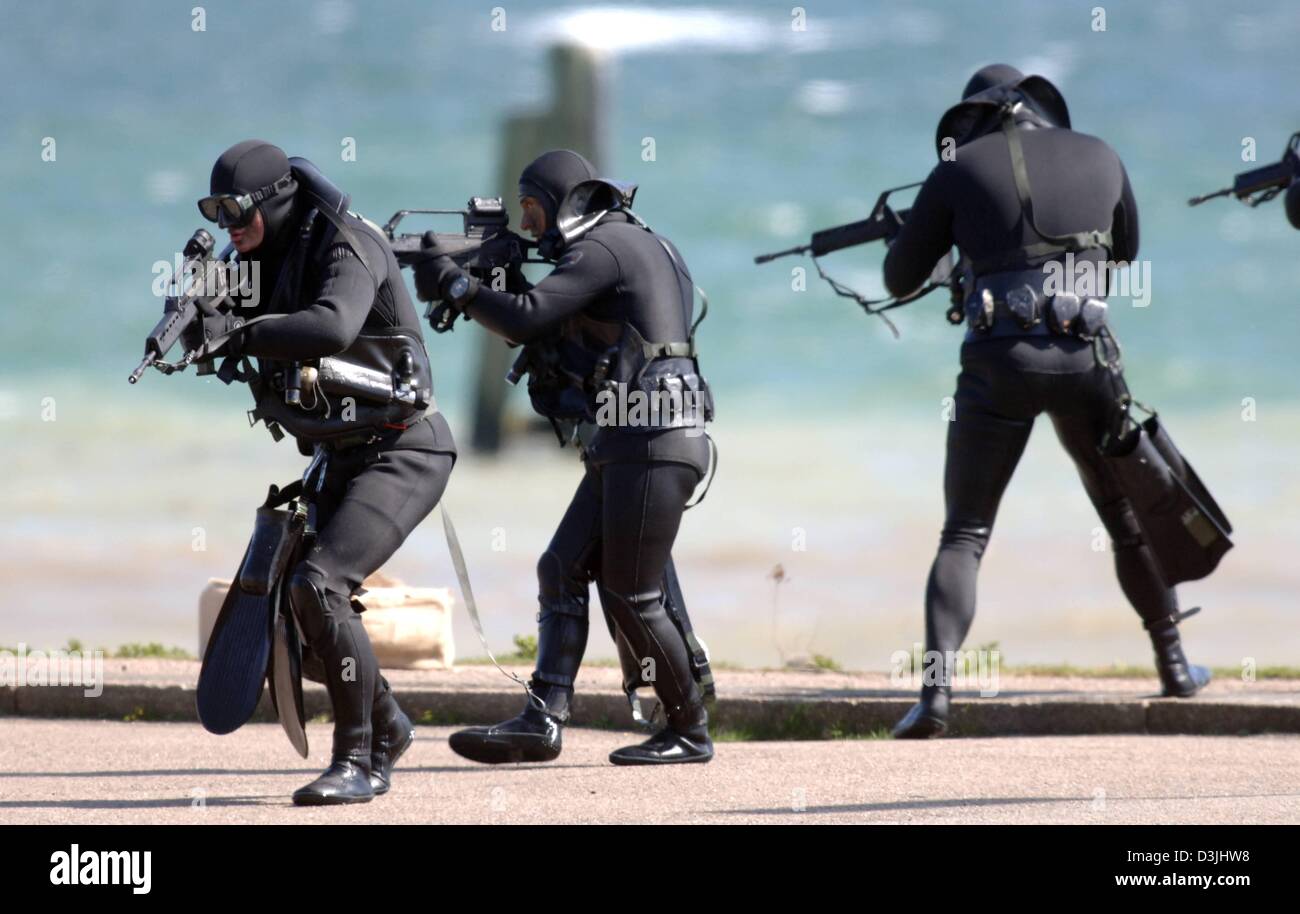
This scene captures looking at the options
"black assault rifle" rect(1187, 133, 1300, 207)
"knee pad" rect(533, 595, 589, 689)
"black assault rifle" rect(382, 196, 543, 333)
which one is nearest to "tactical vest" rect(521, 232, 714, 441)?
"black assault rifle" rect(382, 196, 543, 333)

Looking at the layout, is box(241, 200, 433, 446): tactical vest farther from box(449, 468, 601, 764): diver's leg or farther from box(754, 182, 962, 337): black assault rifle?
box(754, 182, 962, 337): black assault rifle

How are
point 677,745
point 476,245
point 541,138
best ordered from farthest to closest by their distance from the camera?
1. point 541,138
2. point 677,745
3. point 476,245

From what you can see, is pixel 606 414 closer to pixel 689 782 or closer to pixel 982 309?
pixel 689 782

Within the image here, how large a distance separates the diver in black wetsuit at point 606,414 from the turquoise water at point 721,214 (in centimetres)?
542

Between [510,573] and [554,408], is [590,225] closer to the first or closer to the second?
[554,408]

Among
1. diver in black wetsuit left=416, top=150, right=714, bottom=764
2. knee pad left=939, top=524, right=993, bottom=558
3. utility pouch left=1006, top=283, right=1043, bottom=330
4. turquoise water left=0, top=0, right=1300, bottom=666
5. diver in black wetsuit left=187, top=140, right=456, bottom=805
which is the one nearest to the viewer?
diver in black wetsuit left=187, top=140, right=456, bottom=805

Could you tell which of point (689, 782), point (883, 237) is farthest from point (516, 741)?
point (883, 237)

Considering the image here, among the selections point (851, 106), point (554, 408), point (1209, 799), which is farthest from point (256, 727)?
point (851, 106)

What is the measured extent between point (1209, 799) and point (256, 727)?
154 inches

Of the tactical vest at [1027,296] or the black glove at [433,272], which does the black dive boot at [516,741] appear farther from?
the tactical vest at [1027,296]

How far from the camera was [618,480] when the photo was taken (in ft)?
22.8

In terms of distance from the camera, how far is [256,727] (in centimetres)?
851

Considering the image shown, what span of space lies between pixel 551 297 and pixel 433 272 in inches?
15.1

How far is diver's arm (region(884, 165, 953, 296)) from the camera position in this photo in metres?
7.73
